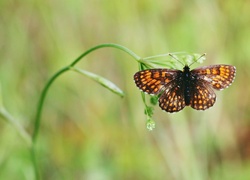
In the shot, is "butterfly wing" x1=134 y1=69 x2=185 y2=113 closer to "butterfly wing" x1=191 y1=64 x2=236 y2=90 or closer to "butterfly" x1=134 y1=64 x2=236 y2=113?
"butterfly" x1=134 y1=64 x2=236 y2=113

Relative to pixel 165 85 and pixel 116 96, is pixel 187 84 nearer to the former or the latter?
pixel 165 85

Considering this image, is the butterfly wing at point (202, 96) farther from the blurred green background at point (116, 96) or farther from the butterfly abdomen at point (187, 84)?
the blurred green background at point (116, 96)

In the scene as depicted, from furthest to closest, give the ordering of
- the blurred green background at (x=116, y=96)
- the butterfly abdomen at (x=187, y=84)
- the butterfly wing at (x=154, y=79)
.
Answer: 1. the blurred green background at (x=116, y=96)
2. the butterfly abdomen at (x=187, y=84)
3. the butterfly wing at (x=154, y=79)

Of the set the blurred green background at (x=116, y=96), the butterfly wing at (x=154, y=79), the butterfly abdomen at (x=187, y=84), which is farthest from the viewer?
the blurred green background at (x=116, y=96)

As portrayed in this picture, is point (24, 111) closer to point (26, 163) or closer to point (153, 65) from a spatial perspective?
point (26, 163)

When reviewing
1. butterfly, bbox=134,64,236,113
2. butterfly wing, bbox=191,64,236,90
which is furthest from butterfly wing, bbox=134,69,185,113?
butterfly wing, bbox=191,64,236,90

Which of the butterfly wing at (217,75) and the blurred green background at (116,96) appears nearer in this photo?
the butterfly wing at (217,75)

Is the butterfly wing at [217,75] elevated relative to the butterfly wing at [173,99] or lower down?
elevated

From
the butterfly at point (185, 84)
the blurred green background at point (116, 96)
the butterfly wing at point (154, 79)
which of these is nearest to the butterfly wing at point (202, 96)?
the butterfly at point (185, 84)

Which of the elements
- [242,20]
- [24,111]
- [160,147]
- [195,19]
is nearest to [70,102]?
[24,111]
